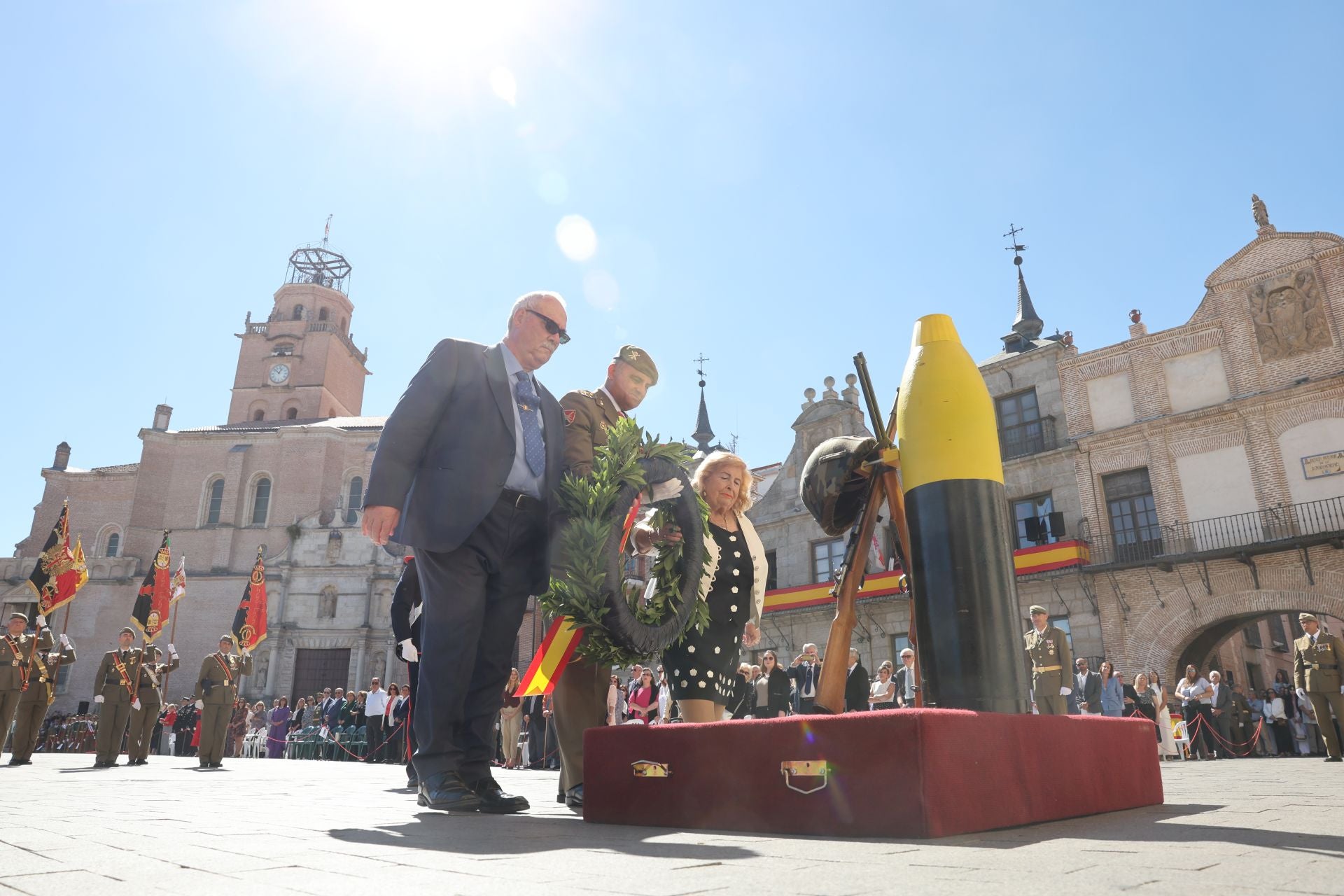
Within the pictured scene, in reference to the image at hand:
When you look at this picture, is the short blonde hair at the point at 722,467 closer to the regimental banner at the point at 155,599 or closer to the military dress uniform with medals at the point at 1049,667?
the military dress uniform with medals at the point at 1049,667

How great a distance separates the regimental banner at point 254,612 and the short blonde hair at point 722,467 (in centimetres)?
2217

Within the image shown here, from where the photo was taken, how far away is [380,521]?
3719 mm

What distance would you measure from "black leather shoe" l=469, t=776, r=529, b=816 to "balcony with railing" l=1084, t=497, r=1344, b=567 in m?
21.0

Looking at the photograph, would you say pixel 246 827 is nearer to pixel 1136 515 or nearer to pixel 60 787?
pixel 60 787

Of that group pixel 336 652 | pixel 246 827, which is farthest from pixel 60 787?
pixel 336 652

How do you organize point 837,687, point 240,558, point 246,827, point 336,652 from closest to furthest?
point 246,827, point 837,687, point 336,652, point 240,558

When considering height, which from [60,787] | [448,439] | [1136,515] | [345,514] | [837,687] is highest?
[345,514]

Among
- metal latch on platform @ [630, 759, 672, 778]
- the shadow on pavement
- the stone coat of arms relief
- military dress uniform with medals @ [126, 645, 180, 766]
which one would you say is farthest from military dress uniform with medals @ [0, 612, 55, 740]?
the stone coat of arms relief

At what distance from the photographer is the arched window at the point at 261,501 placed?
4178 centimetres

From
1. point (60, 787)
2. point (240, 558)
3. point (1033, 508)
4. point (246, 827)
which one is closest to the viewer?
point (246, 827)

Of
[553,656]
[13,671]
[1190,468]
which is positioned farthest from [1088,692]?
[13,671]

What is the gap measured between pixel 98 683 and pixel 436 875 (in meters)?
14.5

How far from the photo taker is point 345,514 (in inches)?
1583

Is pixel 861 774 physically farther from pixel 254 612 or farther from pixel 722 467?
pixel 254 612
